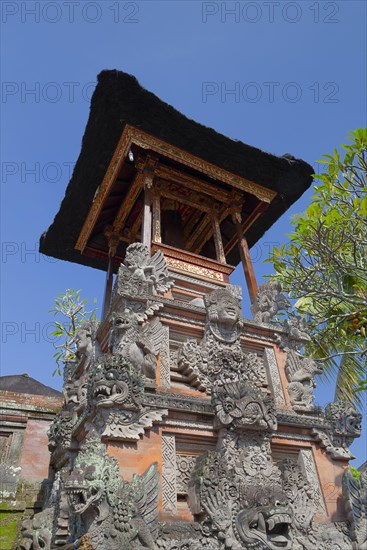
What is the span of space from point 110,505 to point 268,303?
226 inches

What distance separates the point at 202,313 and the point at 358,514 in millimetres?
4322

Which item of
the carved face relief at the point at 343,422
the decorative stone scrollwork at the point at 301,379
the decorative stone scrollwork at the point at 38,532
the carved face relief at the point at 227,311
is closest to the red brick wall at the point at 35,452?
the decorative stone scrollwork at the point at 38,532

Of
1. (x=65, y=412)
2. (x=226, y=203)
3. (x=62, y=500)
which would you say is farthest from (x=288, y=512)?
(x=226, y=203)

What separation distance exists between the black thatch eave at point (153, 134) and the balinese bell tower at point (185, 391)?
4 cm

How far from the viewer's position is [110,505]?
227 inches

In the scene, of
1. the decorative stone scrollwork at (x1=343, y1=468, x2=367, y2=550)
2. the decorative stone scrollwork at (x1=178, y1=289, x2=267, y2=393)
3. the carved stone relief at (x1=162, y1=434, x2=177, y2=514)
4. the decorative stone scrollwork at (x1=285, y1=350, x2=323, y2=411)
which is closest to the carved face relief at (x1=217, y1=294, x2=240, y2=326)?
the decorative stone scrollwork at (x1=178, y1=289, x2=267, y2=393)

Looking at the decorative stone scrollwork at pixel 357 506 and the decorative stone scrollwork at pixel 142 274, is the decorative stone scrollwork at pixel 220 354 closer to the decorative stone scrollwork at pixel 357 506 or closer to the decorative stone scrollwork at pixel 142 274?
the decorative stone scrollwork at pixel 142 274

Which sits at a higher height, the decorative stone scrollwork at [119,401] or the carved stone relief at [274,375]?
the carved stone relief at [274,375]

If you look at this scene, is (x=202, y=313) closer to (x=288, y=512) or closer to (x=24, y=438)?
(x=288, y=512)

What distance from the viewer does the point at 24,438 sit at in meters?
11.7

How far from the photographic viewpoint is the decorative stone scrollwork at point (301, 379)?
8.80m

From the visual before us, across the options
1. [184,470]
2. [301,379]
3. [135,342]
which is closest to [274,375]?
[301,379]

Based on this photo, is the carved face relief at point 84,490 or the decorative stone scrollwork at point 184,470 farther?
the decorative stone scrollwork at point 184,470

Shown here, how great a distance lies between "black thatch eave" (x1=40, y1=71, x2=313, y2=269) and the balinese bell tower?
40 millimetres
